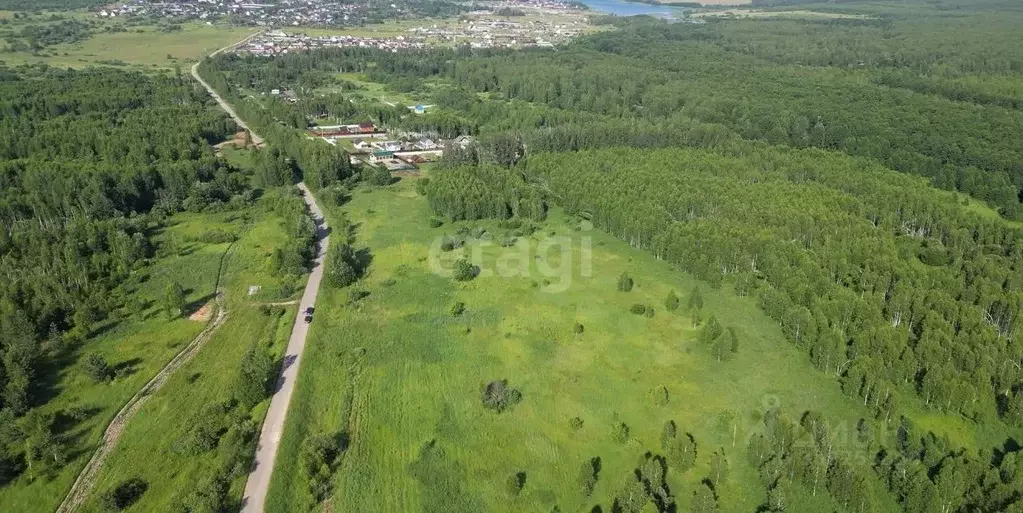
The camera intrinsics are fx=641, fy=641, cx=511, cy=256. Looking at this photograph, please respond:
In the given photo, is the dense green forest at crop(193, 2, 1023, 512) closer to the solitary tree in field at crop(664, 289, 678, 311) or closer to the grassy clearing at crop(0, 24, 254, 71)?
the solitary tree in field at crop(664, 289, 678, 311)

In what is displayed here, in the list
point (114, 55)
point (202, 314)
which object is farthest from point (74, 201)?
point (114, 55)

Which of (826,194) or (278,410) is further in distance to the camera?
(826,194)

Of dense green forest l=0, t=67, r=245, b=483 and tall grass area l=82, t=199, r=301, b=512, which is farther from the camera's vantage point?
dense green forest l=0, t=67, r=245, b=483

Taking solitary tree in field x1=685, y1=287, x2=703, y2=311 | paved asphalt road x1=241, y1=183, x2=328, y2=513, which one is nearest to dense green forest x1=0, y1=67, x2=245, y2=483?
paved asphalt road x1=241, y1=183, x2=328, y2=513

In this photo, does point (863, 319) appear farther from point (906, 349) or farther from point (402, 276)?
point (402, 276)

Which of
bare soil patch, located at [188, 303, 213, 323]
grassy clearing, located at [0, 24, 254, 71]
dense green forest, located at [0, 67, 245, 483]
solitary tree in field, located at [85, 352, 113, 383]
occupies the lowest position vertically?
bare soil patch, located at [188, 303, 213, 323]

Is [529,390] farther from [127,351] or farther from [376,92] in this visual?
[376,92]

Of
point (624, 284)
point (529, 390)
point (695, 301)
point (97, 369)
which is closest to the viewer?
point (97, 369)
